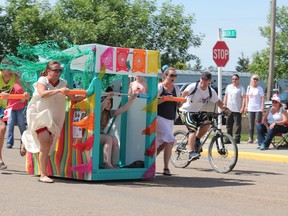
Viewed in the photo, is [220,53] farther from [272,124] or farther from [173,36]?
[173,36]

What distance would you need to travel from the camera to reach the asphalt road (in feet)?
29.1

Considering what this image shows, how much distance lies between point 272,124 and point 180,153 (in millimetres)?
4378

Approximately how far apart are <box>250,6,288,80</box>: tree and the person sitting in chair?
41982 mm

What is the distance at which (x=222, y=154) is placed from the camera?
13477 mm

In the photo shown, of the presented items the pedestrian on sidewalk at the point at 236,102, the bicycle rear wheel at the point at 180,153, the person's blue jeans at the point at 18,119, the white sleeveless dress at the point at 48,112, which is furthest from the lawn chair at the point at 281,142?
the white sleeveless dress at the point at 48,112

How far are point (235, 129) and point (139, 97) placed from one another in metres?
8.67

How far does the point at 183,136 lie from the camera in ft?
47.4

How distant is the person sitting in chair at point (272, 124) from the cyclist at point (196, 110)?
15.0 feet

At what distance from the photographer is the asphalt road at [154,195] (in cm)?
886

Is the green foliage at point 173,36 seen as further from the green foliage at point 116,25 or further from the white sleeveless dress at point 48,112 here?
the white sleeveless dress at point 48,112

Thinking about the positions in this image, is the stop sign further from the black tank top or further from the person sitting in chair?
the black tank top

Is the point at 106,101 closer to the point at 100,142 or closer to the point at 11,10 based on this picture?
the point at 100,142

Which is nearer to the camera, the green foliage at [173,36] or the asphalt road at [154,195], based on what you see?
the asphalt road at [154,195]

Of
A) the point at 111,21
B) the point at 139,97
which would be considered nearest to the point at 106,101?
the point at 139,97
